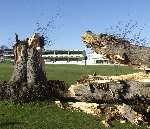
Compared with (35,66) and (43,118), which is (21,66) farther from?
(43,118)

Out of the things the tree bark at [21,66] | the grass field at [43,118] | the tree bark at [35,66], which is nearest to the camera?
the grass field at [43,118]

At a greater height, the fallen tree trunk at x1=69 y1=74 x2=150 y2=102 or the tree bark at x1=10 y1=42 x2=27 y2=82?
the tree bark at x1=10 y1=42 x2=27 y2=82

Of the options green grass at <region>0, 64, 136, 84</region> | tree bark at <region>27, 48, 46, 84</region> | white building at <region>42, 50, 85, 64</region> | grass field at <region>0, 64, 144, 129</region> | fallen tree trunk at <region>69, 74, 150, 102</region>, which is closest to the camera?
grass field at <region>0, 64, 144, 129</region>

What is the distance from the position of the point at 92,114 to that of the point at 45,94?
3.38 m

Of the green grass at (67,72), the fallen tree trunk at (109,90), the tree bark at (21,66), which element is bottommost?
the green grass at (67,72)

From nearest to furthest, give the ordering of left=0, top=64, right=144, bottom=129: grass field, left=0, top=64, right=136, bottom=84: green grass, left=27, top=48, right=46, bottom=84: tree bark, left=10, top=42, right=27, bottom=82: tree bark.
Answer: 1. left=0, top=64, right=144, bottom=129: grass field
2. left=27, top=48, right=46, bottom=84: tree bark
3. left=10, top=42, right=27, bottom=82: tree bark
4. left=0, top=64, right=136, bottom=84: green grass

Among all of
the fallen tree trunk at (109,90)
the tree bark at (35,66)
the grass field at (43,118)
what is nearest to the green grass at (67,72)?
the tree bark at (35,66)

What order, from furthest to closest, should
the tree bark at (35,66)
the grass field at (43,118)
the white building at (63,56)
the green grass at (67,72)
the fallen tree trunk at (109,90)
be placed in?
1. the white building at (63,56)
2. the green grass at (67,72)
3. the tree bark at (35,66)
4. the fallen tree trunk at (109,90)
5. the grass field at (43,118)

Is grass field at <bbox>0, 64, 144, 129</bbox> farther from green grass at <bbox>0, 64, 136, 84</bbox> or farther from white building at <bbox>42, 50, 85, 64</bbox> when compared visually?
white building at <bbox>42, 50, 85, 64</bbox>

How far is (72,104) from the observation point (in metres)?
15.7

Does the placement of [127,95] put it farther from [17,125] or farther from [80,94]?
[17,125]

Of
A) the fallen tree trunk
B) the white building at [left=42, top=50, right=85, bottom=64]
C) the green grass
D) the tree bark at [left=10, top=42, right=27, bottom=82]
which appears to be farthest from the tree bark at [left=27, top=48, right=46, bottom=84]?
the white building at [left=42, top=50, right=85, bottom=64]

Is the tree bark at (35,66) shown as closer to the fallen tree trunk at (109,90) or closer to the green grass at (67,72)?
the fallen tree trunk at (109,90)


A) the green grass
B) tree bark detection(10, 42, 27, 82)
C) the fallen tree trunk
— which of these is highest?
tree bark detection(10, 42, 27, 82)
